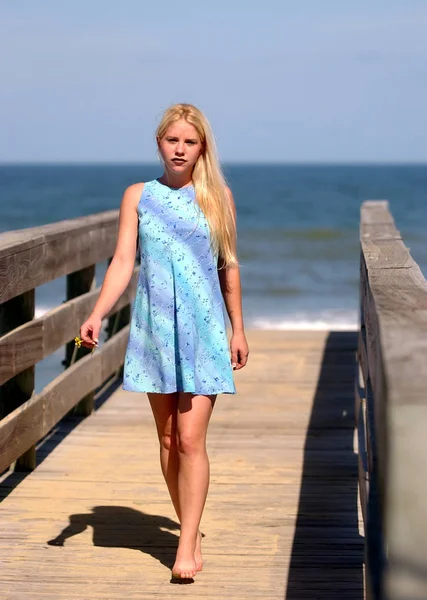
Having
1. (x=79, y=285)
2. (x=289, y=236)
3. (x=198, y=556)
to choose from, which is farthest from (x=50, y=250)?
(x=289, y=236)

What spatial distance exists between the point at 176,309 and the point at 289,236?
1142 inches

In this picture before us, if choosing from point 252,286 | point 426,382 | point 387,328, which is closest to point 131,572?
point 387,328

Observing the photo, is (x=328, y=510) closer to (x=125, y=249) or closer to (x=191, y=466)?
(x=191, y=466)

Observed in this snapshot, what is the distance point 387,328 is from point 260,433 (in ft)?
11.9

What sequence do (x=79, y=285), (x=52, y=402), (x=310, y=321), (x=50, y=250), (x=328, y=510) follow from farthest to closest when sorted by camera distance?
(x=310, y=321) < (x=79, y=285) < (x=52, y=402) < (x=50, y=250) < (x=328, y=510)

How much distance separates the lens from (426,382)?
5.92ft

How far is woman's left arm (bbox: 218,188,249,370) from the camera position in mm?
3746

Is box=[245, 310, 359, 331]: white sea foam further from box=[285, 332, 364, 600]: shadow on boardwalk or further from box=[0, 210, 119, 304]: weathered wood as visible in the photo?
box=[0, 210, 119, 304]: weathered wood

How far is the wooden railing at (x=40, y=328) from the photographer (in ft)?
14.3

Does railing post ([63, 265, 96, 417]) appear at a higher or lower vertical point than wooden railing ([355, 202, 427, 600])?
lower

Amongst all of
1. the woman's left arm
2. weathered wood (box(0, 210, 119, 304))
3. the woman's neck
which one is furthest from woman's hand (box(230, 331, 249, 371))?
weathered wood (box(0, 210, 119, 304))

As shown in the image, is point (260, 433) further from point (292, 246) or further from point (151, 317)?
point (292, 246)

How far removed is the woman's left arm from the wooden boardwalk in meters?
0.68

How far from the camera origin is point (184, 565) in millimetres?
3555
